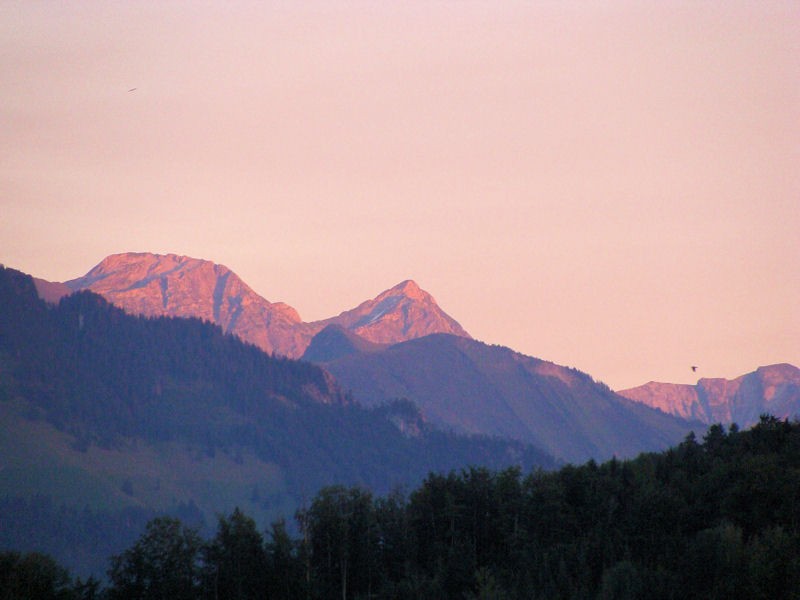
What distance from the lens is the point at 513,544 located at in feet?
589

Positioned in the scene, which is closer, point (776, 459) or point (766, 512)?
point (766, 512)

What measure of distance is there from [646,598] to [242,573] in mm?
55923

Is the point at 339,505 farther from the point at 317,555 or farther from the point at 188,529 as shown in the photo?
the point at 188,529

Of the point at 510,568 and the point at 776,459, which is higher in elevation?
the point at 776,459

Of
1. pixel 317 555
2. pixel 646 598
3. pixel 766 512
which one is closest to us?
pixel 646 598

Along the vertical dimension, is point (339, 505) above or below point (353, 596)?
above

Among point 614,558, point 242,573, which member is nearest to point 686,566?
point 614,558

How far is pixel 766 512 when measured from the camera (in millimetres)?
166375

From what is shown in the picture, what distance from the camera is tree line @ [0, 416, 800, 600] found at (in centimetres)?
15025

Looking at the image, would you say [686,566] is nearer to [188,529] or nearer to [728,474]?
[728,474]

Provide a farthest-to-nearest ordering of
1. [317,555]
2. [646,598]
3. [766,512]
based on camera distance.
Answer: [317,555] → [766,512] → [646,598]

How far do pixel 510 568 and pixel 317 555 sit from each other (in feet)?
92.8

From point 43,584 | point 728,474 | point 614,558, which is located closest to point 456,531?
point 614,558

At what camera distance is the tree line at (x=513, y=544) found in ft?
493
